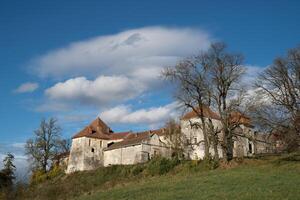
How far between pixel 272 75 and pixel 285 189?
18.4 meters

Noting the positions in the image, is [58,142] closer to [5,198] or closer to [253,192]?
[5,198]

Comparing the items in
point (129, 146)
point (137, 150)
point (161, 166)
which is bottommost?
point (161, 166)

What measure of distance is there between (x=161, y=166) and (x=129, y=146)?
75.4ft

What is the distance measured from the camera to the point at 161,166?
3741cm

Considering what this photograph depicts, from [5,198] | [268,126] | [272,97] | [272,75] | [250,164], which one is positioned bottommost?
[5,198]

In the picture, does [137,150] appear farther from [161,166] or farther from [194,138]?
[161,166]

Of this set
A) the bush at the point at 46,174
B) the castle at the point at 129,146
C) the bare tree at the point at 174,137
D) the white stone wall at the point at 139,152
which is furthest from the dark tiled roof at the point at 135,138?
the bush at the point at 46,174

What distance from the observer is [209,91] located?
125ft

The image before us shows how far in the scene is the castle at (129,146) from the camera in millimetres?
57875

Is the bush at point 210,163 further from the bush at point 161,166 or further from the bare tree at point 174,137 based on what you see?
the bare tree at point 174,137

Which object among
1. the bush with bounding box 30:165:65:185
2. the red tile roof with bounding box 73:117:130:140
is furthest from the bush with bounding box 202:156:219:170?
the bush with bounding box 30:165:65:185

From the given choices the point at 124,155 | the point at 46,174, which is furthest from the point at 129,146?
the point at 46,174

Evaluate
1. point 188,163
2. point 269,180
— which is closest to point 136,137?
point 188,163

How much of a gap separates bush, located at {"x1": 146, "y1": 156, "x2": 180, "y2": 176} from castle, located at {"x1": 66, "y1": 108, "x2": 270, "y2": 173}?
17462mm
